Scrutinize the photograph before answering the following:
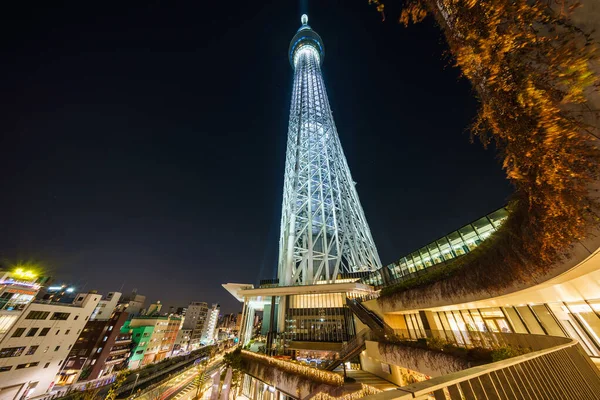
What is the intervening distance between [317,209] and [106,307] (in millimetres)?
52836

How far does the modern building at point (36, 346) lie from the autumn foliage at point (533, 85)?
50274 mm

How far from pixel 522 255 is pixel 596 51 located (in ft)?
21.5

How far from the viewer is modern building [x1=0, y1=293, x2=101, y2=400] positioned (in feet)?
88.1

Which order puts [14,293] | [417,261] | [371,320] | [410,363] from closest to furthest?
[410,363] → [371,320] → [417,261] → [14,293]

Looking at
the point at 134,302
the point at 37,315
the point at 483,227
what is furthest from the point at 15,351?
the point at 483,227

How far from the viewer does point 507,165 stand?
320 cm

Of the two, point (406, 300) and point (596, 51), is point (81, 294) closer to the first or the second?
point (406, 300)

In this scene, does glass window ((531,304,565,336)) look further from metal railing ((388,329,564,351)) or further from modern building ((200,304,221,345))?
modern building ((200,304,221,345))

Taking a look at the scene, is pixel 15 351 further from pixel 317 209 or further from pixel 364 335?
pixel 364 335

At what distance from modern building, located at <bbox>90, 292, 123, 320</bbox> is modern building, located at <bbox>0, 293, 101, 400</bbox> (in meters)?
9.28

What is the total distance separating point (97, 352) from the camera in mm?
40781

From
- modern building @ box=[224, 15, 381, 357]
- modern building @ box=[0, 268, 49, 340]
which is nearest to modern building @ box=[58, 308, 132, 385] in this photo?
modern building @ box=[0, 268, 49, 340]

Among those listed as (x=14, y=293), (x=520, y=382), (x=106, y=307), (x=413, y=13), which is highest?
(x=106, y=307)

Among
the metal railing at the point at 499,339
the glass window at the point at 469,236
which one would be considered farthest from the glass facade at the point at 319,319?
the glass window at the point at 469,236
